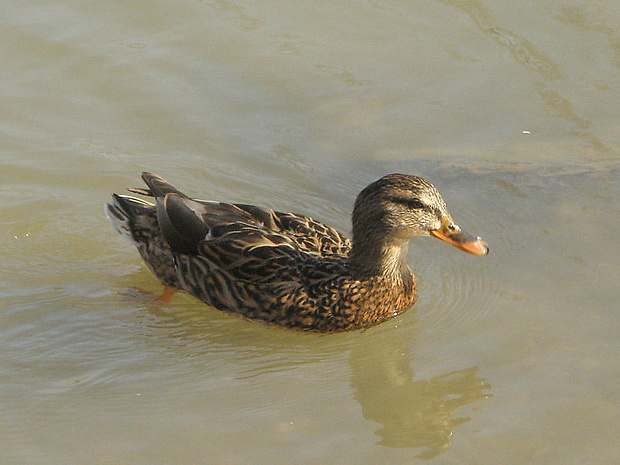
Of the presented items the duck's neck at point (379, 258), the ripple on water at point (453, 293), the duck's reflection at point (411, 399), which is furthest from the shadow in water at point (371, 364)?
the duck's neck at point (379, 258)

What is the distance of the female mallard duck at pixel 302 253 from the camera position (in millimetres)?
6551

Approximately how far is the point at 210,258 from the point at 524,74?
14.0ft

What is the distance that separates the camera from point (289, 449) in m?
5.34

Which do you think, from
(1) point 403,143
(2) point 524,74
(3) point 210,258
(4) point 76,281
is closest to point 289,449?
(3) point 210,258

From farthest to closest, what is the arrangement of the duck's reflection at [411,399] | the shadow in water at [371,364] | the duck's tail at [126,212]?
the duck's tail at [126,212] < the shadow in water at [371,364] < the duck's reflection at [411,399]

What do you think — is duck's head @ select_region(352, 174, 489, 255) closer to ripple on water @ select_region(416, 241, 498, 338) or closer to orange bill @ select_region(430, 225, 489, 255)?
orange bill @ select_region(430, 225, 489, 255)

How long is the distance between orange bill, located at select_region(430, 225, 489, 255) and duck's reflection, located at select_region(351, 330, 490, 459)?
0.87 m

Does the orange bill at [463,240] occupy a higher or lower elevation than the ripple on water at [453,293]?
higher

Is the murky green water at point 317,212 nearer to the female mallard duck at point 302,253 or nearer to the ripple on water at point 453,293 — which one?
the ripple on water at point 453,293

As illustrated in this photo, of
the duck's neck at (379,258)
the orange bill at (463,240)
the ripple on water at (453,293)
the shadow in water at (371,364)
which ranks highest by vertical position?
the orange bill at (463,240)

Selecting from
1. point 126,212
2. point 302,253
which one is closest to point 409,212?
point 302,253

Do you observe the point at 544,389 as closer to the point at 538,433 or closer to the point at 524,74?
the point at 538,433

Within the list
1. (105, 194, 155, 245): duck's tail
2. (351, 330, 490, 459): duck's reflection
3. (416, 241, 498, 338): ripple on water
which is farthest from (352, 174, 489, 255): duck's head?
(105, 194, 155, 245): duck's tail

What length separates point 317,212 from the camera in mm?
8047
